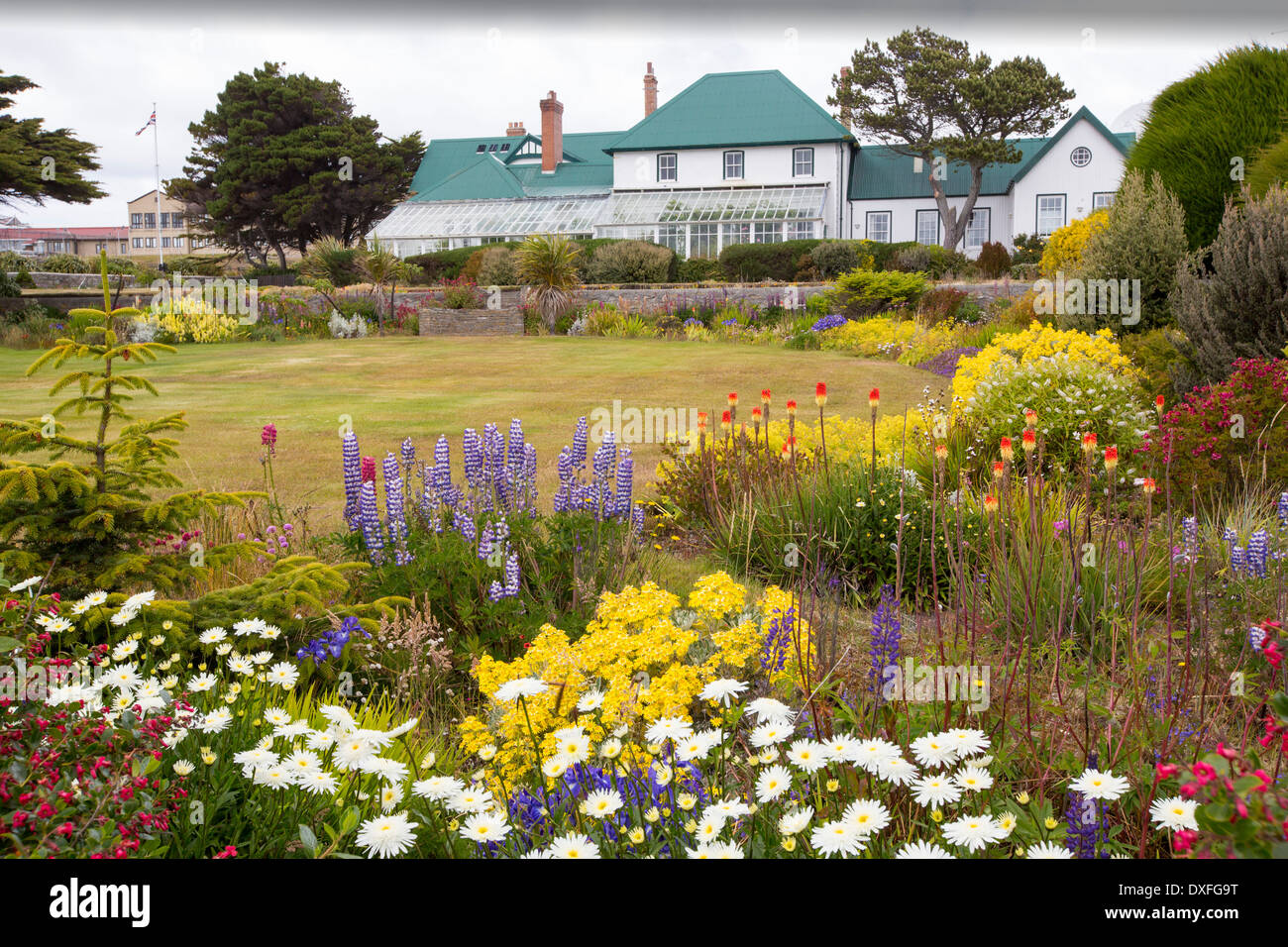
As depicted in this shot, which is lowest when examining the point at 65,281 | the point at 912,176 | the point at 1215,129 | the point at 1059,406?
the point at 1059,406

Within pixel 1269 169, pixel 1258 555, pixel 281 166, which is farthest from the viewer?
pixel 281 166

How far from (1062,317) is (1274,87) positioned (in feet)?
9.58

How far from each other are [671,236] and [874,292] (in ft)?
56.2

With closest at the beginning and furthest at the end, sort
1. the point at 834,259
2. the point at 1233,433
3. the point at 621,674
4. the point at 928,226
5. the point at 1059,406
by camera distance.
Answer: the point at 621,674 → the point at 1233,433 → the point at 1059,406 → the point at 834,259 → the point at 928,226

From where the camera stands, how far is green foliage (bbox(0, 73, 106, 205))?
1216 centimetres

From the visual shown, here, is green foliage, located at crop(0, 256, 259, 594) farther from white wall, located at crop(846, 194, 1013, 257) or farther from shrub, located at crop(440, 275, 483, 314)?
white wall, located at crop(846, 194, 1013, 257)

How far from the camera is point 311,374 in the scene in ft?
45.5

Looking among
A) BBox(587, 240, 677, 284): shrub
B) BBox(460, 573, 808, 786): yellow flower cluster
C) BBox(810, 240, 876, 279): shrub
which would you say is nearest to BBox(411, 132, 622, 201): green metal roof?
BBox(587, 240, 677, 284): shrub

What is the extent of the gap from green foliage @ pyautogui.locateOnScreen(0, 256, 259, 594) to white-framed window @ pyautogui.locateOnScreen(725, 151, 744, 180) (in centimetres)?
3533

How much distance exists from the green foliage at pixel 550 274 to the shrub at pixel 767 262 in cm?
659

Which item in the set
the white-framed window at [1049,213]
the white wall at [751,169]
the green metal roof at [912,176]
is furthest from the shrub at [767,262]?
the white-framed window at [1049,213]

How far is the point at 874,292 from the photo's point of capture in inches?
723

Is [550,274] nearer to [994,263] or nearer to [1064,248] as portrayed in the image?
[1064,248]

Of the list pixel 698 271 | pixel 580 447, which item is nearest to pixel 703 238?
pixel 698 271
